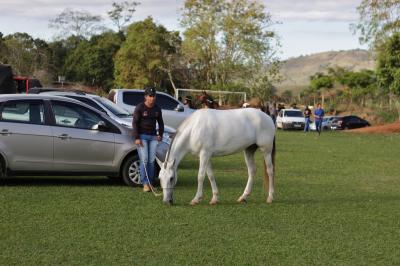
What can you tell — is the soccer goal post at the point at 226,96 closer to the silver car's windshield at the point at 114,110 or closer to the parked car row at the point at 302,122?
the parked car row at the point at 302,122

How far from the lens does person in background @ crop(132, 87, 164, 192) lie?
13.4 m

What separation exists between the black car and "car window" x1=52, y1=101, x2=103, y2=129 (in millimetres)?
42492

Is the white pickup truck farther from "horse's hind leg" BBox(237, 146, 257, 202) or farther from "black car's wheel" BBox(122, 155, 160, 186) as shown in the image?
"horse's hind leg" BBox(237, 146, 257, 202)

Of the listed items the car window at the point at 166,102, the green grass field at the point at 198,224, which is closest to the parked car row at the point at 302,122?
the car window at the point at 166,102

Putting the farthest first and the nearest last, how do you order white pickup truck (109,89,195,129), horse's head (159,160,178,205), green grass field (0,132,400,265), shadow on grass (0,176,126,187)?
white pickup truck (109,89,195,129), shadow on grass (0,176,126,187), horse's head (159,160,178,205), green grass field (0,132,400,265)

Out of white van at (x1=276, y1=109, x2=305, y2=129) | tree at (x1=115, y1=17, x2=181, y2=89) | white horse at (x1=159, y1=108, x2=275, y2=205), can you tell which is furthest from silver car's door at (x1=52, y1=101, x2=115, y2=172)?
tree at (x1=115, y1=17, x2=181, y2=89)

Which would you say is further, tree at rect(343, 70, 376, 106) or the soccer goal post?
tree at rect(343, 70, 376, 106)

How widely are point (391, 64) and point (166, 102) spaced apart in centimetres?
2757

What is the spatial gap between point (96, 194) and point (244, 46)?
181 ft

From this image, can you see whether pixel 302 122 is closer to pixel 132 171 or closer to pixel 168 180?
pixel 132 171

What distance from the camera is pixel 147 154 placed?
13492mm

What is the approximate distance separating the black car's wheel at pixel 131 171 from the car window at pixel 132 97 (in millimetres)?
10659

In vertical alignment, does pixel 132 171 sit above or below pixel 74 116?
below

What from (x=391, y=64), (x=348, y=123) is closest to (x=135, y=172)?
(x=391, y=64)
